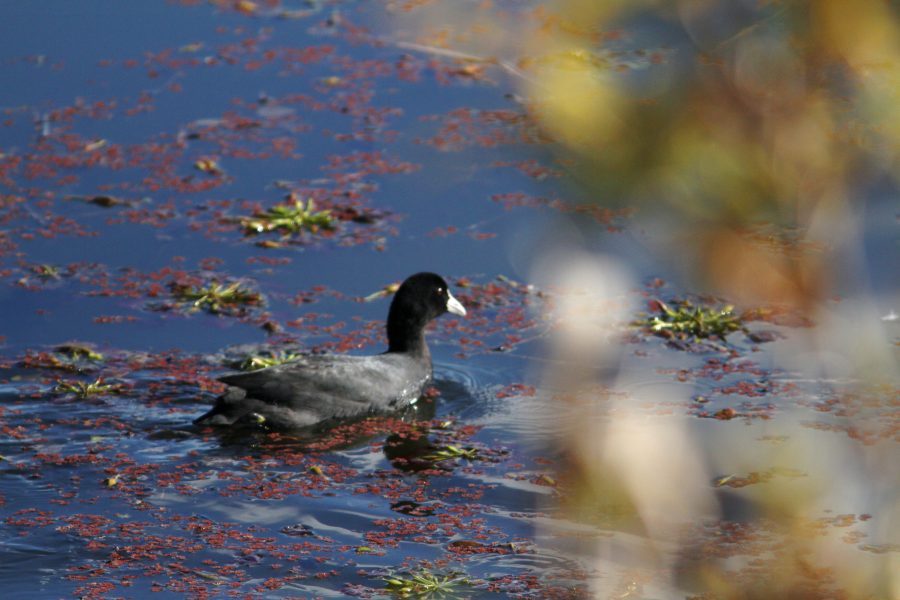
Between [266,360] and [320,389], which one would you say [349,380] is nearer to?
[320,389]

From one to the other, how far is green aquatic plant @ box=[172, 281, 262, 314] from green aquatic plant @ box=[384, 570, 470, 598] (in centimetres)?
403

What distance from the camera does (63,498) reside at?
744 cm

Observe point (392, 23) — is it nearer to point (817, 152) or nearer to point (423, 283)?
point (423, 283)

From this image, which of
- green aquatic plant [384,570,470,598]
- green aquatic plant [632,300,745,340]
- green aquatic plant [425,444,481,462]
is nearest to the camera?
green aquatic plant [384,570,470,598]

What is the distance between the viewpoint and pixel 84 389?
8.73 m

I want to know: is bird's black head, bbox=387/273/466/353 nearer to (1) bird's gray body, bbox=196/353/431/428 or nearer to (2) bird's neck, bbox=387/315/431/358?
(2) bird's neck, bbox=387/315/431/358

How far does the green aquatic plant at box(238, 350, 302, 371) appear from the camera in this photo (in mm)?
9211

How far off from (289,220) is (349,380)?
2.71 m

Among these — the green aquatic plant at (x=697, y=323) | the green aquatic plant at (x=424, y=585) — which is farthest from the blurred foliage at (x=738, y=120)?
the green aquatic plant at (x=697, y=323)

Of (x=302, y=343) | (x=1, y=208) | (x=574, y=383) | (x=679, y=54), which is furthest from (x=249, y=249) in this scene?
(x=679, y=54)

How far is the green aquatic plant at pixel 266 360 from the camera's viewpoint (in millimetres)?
9211

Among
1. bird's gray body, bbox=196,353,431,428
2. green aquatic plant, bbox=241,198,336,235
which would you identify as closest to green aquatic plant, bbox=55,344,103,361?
bird's gray body, bbox=196,353,431,428

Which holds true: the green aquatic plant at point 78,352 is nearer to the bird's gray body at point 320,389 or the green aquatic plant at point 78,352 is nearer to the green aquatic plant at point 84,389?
the green aquatic plant at point 84,389

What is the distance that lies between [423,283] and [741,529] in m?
3.27
